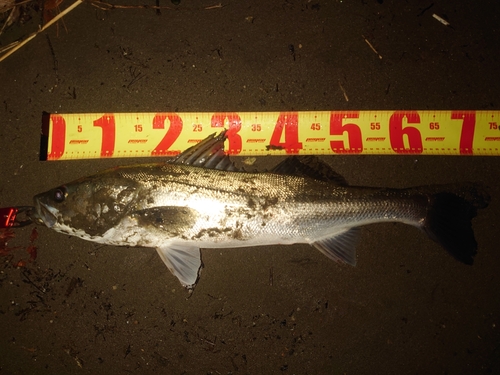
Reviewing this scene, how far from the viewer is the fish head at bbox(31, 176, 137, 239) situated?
9.92 ft

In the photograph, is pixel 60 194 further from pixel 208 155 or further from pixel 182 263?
pixel 208 155

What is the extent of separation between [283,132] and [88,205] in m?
1.98

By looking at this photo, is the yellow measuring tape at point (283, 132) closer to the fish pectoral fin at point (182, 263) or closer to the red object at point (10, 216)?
the red object at point (10, 216)

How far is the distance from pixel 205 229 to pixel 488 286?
9.83 feet

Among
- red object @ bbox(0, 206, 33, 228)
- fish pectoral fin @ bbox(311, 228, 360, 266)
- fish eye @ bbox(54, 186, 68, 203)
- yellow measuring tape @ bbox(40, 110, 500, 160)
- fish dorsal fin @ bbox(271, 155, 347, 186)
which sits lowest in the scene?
fish pectoral fin @ bbox(311, 228, 360, 266)

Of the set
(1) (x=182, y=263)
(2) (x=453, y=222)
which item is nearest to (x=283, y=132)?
(1) (x=182, y=263)

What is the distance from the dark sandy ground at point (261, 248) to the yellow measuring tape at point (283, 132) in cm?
20

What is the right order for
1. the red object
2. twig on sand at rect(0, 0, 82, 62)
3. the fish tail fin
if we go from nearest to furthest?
the fish tail fin, the red object, twig on sand at rect(0, 0, 82, 62)

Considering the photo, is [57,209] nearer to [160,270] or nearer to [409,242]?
[160,270]

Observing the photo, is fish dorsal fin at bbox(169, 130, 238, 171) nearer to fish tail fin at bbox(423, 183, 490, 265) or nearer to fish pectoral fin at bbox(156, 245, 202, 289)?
fish pectoral fin at bbox(156, 245, 202, 289)

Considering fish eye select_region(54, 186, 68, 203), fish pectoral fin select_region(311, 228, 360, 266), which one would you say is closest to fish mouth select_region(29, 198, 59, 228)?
fish eye select_region(54, 186, 68, 203)

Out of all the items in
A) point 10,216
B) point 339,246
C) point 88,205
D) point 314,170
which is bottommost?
point 339,246

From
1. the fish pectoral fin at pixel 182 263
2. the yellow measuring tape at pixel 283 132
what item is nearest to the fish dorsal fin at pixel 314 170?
the yellow measuring tape at pixel 283 132

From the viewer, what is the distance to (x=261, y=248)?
3.61m
